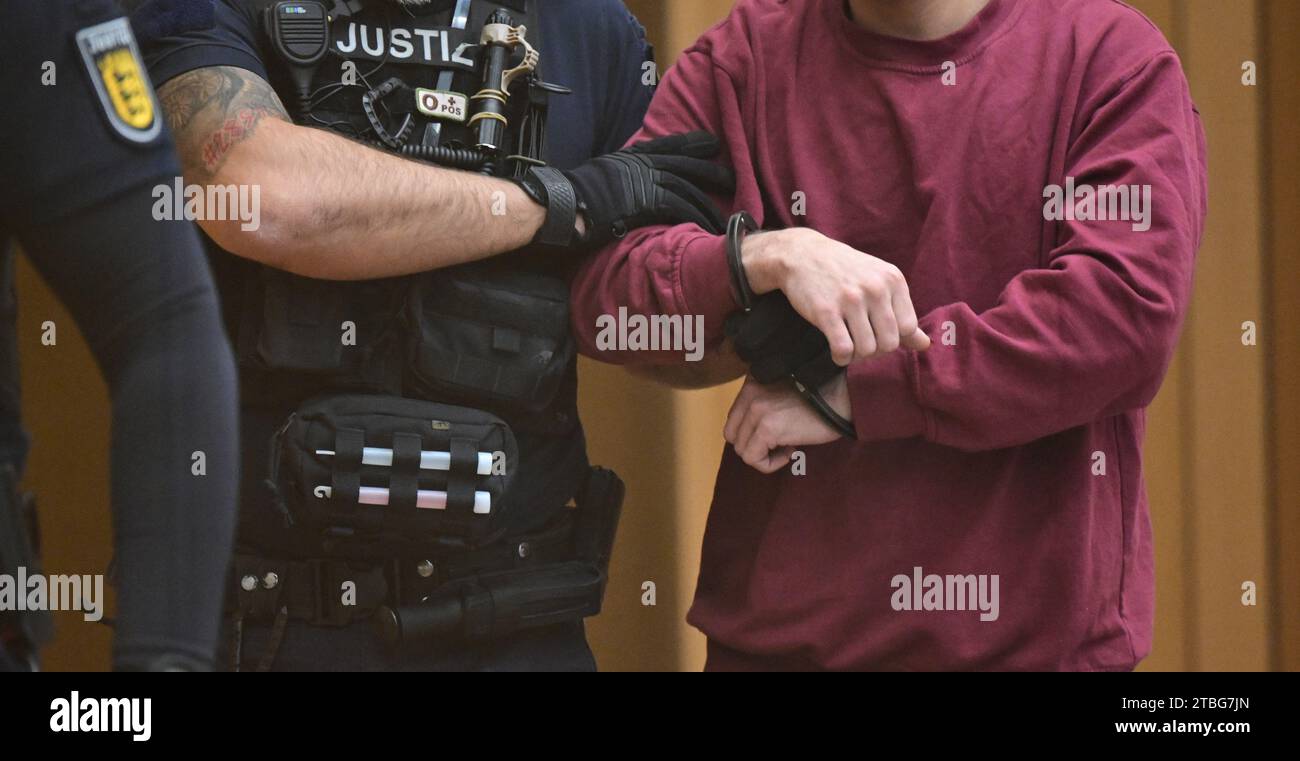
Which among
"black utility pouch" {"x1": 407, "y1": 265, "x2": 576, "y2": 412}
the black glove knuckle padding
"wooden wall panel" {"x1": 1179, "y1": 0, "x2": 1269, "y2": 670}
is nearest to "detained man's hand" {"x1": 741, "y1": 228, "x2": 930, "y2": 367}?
the black glove knuckle padding

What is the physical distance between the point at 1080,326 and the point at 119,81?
0.69 metres

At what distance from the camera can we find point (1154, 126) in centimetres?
104

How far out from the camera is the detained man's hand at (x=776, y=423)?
1069 millimetres

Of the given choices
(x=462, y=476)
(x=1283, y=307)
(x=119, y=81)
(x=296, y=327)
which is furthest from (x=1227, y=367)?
(x=119, y=81)

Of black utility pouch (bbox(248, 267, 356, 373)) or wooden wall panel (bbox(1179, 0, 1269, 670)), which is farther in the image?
wooden wall panel (bbox(1179, 0, 1269, 670))

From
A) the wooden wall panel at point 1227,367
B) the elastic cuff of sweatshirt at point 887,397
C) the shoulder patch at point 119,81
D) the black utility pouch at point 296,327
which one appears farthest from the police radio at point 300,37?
the wooden wall panel at point 1227,367

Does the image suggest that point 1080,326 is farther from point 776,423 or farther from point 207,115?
point 207,115

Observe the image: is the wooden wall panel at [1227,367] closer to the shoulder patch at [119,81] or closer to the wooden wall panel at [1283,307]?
the wooden wall panel at [1283,307]

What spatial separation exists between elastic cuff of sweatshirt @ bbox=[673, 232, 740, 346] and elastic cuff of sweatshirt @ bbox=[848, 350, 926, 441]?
12cm

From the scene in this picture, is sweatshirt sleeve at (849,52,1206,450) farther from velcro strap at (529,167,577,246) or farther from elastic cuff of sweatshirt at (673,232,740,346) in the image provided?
velcro strap at (529,167,577,246)

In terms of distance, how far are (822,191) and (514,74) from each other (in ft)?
1.04

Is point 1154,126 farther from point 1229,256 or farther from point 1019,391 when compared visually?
point 1229,256

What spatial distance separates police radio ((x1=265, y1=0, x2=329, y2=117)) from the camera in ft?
3.78
